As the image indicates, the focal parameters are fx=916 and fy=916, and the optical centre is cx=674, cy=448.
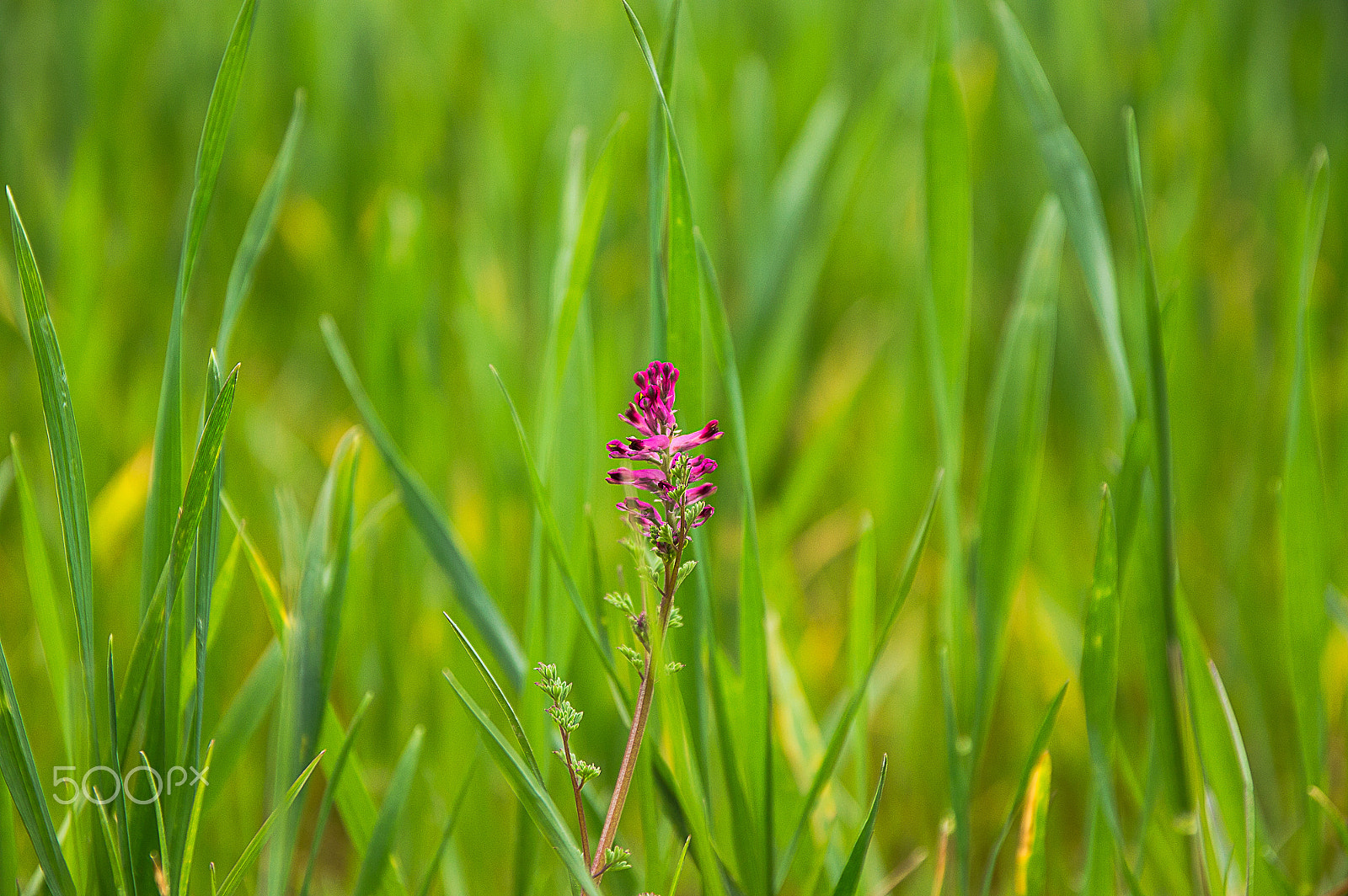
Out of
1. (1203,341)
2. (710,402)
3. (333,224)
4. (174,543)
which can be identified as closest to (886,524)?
(710,402)

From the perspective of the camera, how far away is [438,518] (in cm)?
48

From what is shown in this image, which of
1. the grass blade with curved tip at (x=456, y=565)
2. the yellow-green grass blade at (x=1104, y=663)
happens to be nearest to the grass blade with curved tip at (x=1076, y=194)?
the yellow-green grass blade at (x=1104, y=663)

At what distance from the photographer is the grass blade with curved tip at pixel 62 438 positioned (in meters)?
0.35

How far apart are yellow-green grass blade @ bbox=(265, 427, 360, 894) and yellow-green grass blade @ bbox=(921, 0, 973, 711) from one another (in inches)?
12.7

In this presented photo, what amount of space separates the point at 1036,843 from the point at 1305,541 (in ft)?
0.78

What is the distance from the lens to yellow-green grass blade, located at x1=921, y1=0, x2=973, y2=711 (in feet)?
1.71

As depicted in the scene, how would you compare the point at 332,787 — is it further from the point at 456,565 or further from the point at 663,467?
the point at 663,467

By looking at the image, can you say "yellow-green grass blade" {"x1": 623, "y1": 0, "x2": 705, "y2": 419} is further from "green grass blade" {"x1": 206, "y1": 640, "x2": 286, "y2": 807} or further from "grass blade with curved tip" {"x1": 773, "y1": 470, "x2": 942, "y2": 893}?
"green grass blade" {"x1": 206, "y1": 640, "x2": 286, "y2": 807}

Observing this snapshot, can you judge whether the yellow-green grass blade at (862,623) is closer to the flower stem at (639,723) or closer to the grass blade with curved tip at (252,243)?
the flower stem at (639,723)

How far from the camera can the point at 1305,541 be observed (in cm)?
50

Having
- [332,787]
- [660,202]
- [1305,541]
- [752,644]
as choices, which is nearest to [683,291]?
[660,202]

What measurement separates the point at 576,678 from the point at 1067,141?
420 mm

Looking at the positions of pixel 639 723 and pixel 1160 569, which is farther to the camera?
pixel 1160 569

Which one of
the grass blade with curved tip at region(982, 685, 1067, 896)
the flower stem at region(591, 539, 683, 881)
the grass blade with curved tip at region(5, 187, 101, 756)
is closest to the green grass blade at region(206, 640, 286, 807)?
the grass blade with curved tip at region(5, 187, 101, 756)
